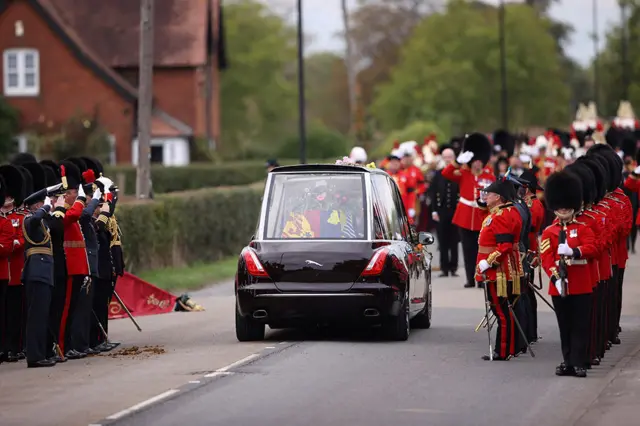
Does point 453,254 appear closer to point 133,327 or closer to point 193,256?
point 193,256

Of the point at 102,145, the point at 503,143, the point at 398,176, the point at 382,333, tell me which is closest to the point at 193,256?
the point at 398,176

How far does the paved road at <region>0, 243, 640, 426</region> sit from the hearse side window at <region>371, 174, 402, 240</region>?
1113 millimetres

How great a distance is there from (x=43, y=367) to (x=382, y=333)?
3.70m

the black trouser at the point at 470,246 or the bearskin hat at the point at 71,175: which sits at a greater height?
the bearskin hat at the point at 71,175

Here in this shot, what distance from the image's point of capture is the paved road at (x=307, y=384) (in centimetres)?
1252

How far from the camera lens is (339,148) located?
74.4 metres

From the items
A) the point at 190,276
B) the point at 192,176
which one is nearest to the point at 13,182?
the point at 190,276

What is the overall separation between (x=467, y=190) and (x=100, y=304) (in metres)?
8.51

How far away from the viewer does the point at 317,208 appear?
57.7 ft

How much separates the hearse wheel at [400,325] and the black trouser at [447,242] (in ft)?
31.4

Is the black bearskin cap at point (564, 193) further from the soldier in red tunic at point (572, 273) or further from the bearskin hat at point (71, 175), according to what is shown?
the bearskin hat at point (71, 175)

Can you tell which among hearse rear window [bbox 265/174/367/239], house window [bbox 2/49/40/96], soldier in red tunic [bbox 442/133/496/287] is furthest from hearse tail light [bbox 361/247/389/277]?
house window [bbox 2/49/40/96]

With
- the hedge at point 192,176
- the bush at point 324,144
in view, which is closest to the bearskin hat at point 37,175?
the hedge at point 192,176

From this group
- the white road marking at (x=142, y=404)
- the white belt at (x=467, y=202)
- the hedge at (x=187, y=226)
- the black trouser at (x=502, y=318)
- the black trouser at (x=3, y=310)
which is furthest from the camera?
the hedge at (x=187, y=226)
